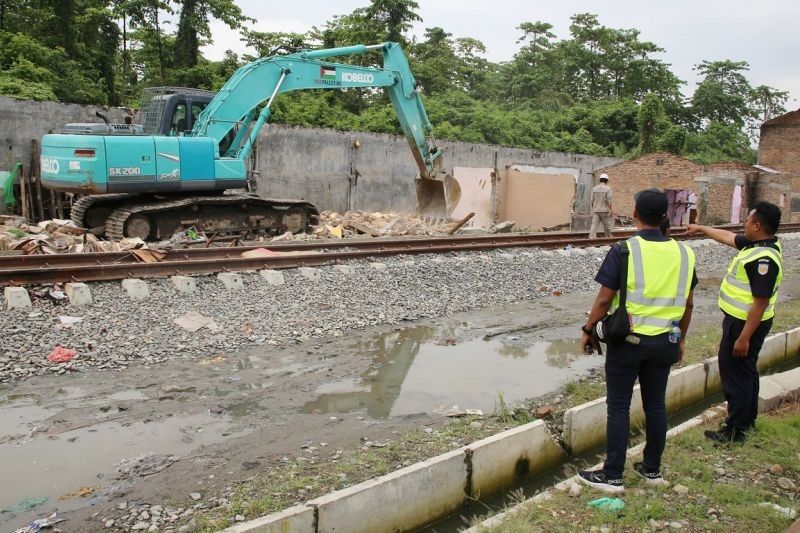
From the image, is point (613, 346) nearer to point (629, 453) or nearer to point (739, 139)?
point (629, 453)

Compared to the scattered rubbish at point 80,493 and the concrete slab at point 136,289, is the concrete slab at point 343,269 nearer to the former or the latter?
the concrete slab at point 136,289

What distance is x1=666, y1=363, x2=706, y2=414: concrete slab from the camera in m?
5.96

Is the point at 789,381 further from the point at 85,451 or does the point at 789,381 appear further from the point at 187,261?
the point at 187,261

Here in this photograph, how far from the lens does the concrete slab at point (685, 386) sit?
5957 millimetres

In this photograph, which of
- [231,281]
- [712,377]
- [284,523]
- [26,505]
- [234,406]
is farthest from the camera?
[231,281]

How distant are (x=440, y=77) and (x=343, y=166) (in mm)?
20895

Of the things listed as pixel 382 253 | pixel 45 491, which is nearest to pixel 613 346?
pixel 45 491

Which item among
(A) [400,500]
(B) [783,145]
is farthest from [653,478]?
(B) [783,145]

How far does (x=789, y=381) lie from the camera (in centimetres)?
607

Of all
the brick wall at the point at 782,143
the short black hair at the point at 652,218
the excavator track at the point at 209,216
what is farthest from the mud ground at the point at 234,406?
the brick wall at the point at 782,143

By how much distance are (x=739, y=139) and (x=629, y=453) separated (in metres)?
49.3

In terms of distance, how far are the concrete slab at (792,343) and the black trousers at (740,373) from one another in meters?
3.43

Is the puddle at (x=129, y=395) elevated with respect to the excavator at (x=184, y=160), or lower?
lower

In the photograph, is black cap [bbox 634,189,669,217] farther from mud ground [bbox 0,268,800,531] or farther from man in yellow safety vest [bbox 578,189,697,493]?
mud ground [bbox 0,268,800,531]
